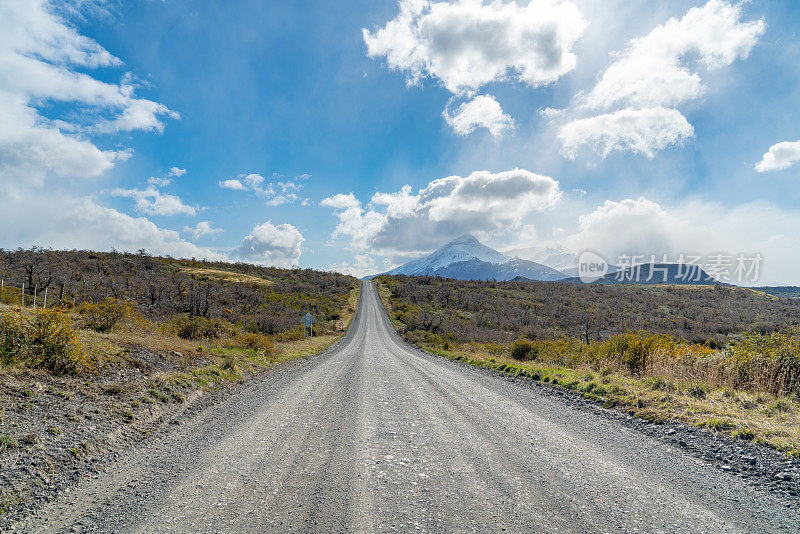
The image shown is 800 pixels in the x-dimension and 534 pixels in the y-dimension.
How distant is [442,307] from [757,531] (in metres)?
48.0

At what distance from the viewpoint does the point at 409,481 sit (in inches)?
160

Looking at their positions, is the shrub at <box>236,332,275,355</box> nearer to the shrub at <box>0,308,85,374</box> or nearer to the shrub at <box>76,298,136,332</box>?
the shrub at <box>76,298,136,332</box>

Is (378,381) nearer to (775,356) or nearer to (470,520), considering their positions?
(470,520)

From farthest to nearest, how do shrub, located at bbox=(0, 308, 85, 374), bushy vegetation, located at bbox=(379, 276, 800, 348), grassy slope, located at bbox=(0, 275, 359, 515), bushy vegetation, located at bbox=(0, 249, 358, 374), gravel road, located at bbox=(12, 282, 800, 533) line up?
bushy vegetation, located at bbox=(379, 276, 800, 348) → bushy vegetation, located at bbox=(0, 249, 358, 374) → shrub, located at bbox=(0, 308, 85, 374) → grassy slope, located at bbox=(0, 275, 359, 515) → gravel road, located at bbox=(12, 282, 800, 533)

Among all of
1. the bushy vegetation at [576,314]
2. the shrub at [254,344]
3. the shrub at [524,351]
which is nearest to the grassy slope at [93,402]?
the shrub at [254,344]

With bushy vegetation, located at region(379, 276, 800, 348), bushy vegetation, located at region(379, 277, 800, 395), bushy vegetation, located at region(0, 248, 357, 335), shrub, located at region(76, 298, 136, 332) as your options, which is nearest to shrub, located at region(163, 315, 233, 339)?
bushy vegetation, located at region(0, 248, 357, 335)

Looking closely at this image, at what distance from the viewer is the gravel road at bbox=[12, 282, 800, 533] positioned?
3.23 metres

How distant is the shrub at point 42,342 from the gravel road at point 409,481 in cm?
269

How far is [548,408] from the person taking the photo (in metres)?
7.72

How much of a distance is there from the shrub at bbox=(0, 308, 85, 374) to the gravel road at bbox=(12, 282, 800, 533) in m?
2.69

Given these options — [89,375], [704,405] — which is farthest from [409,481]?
[89,375]

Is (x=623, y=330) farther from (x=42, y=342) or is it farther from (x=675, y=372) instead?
(x=42, y=342)

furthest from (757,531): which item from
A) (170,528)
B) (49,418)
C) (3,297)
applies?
(3,297)

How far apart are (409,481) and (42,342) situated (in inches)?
295
